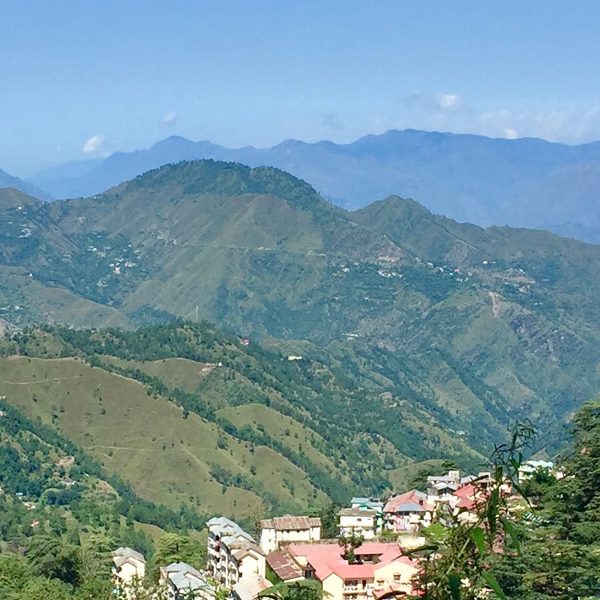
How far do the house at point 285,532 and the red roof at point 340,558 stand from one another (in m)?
6.08

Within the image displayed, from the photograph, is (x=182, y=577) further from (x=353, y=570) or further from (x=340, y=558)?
(x=353, y=570)

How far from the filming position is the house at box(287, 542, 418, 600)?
4456 centimetres

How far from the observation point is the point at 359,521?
65.3m

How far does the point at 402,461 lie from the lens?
6083 inches

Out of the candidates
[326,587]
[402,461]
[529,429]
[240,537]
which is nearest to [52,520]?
[240,537]

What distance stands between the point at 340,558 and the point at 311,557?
4.88 ft

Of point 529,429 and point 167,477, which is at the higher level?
point 529,429

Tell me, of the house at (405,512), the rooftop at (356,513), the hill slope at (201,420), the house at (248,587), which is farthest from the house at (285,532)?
the hill slope at (201,420)

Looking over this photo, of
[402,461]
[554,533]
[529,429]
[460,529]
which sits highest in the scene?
[529,429]

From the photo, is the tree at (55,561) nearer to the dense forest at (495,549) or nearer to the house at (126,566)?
the dense forest at (495,549)

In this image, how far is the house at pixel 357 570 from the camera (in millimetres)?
44562

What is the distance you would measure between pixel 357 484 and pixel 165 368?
37149 millimetres

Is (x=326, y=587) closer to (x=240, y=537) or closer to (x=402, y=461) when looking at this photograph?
(x=240, y=537)

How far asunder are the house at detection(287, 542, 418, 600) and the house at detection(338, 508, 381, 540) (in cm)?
1233
